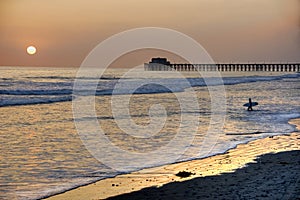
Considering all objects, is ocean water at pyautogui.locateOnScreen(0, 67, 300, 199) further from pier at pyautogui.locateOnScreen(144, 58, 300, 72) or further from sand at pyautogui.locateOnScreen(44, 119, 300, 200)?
pier at pyautogui.locateOnScreen(144, 58, 300, 72)

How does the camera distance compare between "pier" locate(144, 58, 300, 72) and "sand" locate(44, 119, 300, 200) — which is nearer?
"sand" locate(44, 119, 300, 200)

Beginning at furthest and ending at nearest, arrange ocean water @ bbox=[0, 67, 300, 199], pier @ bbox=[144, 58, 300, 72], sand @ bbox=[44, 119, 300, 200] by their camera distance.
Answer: pier @ bbox=[144, 58, 300, 72] → ocean water @ bbox=[0, 67, 300, 199] → sand @ bbox=[44, 119, 300, 200]

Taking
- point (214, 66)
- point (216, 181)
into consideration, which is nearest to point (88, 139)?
point (216, 181)

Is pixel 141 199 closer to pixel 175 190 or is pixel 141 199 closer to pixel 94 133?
pixel 175 190

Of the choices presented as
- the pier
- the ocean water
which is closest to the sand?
the ocean water

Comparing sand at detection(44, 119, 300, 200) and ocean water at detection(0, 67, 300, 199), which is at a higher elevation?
ocean water at detection(0, 67, 300, 199)

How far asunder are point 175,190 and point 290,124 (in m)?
12.4

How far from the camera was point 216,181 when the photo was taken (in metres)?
8.88

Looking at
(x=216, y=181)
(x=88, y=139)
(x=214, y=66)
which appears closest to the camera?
(x=216, y=181)

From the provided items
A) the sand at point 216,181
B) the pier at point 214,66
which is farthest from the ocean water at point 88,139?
the pier at point 214,66

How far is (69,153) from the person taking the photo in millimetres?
12102

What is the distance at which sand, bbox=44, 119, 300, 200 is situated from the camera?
7.85 meters

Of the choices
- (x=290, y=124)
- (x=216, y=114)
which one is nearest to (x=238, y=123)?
(x=290, y=124)

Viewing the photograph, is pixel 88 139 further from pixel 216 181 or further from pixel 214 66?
pixel 214 66
